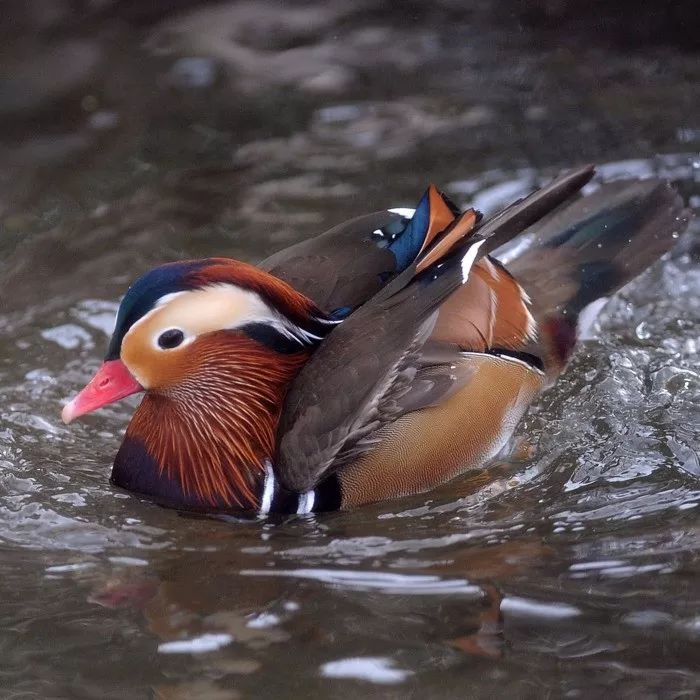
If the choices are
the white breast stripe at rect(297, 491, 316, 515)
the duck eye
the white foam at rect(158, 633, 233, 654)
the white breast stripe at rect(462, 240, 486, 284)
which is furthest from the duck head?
the white foam at rect(158, 633, 233, 654)

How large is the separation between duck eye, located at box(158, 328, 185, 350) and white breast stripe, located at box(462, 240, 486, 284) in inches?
31.0

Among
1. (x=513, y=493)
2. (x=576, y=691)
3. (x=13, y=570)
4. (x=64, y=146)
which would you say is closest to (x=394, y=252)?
(x=513, y=493)

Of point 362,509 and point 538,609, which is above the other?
point 362,509

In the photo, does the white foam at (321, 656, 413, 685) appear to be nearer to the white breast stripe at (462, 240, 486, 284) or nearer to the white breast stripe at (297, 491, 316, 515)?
the white breast stripe at (297, 491, 316, 515)

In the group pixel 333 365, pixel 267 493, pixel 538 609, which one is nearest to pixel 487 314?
pixel 333 365

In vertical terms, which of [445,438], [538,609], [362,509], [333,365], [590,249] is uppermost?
[590,249]

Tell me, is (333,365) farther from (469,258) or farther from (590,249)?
(590,249)

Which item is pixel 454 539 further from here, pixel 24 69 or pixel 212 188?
pixel 24 69

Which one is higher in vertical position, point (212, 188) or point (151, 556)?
point (212, 188)

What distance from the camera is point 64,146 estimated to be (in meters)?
5.54

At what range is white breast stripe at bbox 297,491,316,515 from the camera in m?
3.37

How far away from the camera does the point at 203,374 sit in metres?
3.61

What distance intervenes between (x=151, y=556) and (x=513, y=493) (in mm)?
1022

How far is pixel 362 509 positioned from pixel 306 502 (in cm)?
15
